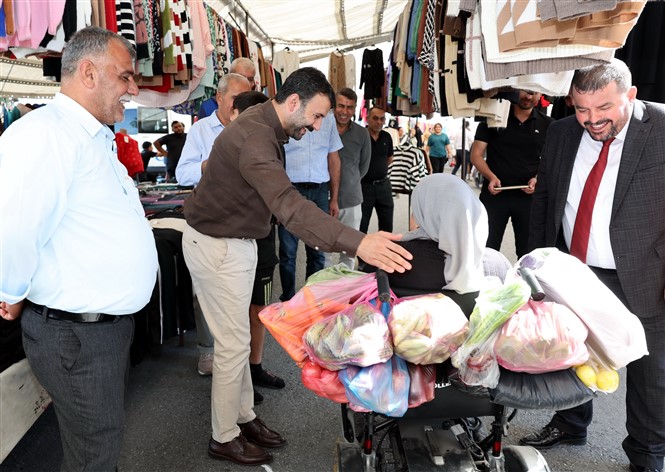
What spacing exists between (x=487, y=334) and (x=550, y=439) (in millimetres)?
1665

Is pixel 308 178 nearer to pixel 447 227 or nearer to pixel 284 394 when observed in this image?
pixel 284 394

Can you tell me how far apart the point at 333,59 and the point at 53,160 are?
242 inches

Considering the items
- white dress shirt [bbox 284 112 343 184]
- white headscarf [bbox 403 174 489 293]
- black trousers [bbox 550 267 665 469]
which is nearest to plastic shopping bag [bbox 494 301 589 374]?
white headscarf [bbox 403 174 489 293]

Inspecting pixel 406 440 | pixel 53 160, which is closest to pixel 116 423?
pixel 53 160

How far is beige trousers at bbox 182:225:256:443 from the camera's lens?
2467 mm

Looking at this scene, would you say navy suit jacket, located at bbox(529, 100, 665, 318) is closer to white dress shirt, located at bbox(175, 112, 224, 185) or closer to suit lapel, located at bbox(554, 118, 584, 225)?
suit lapel, located at bbox(554, 118, 584, 225)

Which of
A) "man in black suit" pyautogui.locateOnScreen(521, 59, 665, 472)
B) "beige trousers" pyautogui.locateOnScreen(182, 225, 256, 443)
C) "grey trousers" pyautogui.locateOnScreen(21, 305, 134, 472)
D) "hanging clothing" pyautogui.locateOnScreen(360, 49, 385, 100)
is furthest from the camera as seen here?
"hanging clothing" pyautogui.locateOnScreen(360, 49, 385, 100)

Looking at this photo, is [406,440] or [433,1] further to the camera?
[433,1]

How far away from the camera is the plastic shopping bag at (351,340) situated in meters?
1.45

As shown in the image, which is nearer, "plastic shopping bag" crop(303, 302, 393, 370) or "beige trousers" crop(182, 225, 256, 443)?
"plastic shopping bag" crop(303, 302, 393, 370)

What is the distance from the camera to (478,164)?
4.14m

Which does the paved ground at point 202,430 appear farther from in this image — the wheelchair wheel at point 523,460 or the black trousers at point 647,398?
the wheelchair wheel at point 523,460

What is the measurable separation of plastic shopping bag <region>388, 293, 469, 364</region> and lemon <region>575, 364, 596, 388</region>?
374 mm

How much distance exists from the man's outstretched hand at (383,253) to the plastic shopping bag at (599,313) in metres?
0.45
